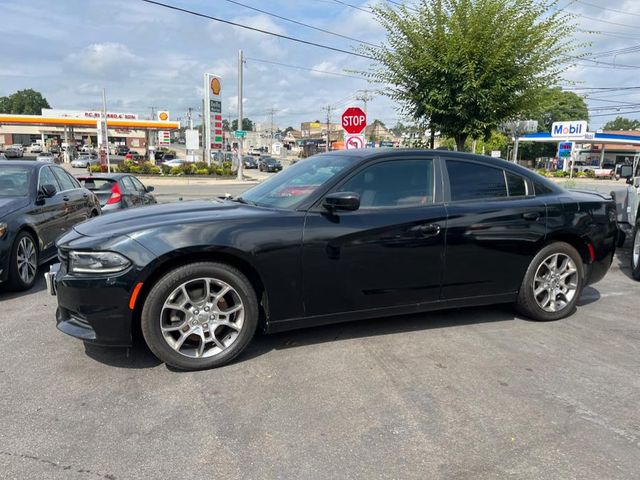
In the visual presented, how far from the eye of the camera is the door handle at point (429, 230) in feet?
13.6

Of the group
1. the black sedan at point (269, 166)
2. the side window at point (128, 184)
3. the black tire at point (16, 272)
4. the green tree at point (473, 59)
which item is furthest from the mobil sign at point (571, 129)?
the black tire at point (16, 272)

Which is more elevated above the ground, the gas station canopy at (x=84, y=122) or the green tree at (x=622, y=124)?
the green tree at (x=622, y=124)

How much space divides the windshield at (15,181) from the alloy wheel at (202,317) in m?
3.93

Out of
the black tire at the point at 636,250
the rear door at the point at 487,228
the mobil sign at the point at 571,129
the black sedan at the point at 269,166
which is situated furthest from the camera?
the black sedan at the point at 269,166

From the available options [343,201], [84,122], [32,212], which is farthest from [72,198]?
[84,122]

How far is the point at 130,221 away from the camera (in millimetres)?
3742

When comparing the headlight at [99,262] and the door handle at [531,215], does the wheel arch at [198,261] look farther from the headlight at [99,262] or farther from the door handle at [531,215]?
the door handle at [531,215]

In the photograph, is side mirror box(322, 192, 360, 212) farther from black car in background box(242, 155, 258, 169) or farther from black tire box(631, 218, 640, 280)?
black car in background box(242, 155, 258, 169)

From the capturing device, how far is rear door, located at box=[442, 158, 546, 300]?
4.32 m

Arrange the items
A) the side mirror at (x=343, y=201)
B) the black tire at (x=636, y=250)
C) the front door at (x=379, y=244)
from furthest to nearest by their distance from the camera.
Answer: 1. the black tire at (x=636, y=250)
2. the front door at (x=379, y=244)
3. the side mirror at (x=343, y=201)

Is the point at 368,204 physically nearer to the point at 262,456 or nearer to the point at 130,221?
the point at 130,221

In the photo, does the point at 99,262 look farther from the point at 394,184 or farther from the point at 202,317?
the point at 394,184

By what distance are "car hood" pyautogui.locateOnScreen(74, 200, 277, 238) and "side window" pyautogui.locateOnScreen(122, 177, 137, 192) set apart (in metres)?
6.43

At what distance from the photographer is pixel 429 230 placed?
4.17 m
